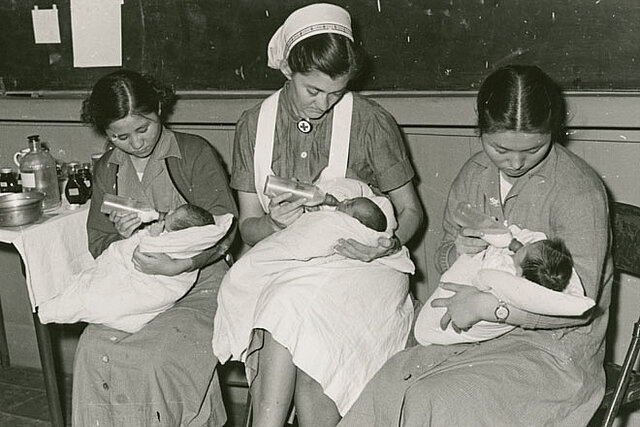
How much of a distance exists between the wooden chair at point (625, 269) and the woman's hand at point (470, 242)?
433 mm

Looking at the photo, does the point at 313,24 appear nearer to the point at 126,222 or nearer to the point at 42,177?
the point at 126,222

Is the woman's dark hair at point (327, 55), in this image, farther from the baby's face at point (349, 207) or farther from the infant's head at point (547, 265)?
the infant's head at point (547, 265)

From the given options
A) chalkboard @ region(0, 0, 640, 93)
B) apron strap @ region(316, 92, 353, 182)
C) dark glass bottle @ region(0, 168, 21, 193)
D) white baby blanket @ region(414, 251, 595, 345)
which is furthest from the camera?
dark glass bottle @ region(0, 168, 21, 193)

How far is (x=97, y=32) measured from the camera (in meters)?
3.66

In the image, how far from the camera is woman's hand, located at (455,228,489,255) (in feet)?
7.88

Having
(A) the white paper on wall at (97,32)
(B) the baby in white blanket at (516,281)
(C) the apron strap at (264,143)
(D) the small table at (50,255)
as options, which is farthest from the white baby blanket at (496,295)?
(A) the white paper on wall at (97,32)

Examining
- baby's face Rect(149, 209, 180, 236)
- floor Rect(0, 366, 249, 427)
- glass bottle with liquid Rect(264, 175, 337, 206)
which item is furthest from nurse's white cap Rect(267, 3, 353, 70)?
floor Rect(0, 366, 249, 427)

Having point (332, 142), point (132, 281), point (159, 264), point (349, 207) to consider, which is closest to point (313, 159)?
point (332, 142)

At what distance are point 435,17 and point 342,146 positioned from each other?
569 millimetres

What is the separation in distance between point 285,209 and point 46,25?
1.77m

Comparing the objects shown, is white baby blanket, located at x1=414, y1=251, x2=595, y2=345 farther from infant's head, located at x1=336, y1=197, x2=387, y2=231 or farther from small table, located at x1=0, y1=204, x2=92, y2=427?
small table, located at x1=0, y1=204, x2=92, y2=427

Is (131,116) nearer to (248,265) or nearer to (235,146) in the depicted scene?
(235,146)

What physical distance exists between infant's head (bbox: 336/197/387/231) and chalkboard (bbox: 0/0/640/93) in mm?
668

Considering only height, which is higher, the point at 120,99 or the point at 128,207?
the point at 120,99
